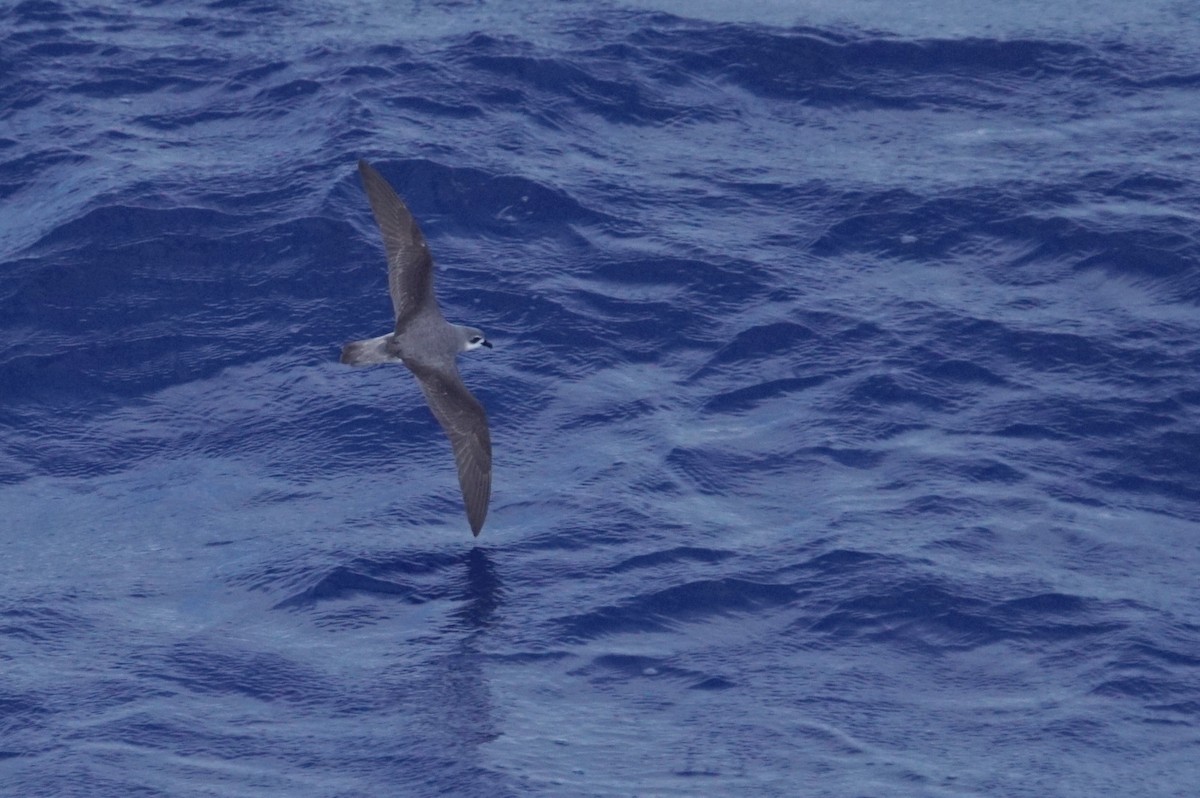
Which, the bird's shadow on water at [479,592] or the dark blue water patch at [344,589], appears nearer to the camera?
the bird's shadow on water at [479,592]

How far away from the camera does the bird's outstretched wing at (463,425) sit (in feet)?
62.2

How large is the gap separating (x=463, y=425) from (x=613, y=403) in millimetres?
2753

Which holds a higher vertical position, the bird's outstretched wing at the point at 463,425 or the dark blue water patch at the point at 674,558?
the bird's outstretched wing at the point at 463,425

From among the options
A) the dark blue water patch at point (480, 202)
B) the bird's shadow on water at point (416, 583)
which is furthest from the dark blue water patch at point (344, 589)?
the dark blue water patch at point (480, 202)

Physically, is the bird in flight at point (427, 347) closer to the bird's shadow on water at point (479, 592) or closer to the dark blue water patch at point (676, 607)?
the bird's shadow on water at point (479, 592)

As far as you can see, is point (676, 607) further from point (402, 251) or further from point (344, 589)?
point (402, 251)

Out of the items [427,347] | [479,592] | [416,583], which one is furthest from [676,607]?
[427,347]

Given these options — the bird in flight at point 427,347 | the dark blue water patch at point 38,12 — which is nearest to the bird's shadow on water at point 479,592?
the bird in flight at point 427,347

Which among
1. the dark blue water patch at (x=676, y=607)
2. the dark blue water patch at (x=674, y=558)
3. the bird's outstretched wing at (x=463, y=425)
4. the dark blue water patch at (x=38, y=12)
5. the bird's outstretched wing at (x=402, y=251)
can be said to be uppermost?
the dark blue water patch at (x=38, y=12)

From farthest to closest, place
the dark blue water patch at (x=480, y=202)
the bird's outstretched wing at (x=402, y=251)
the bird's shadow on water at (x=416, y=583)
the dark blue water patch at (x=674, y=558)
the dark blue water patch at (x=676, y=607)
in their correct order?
1. the dark blue water patch at (x=480, y=202)
2. the bird's outstretched wing at (x=402, y=251)
3. the dark blue water patch at (x=674, y=558)
4. the bird's shadow on water at (x=416, y=583)
5. the dark blue water patch at (x=676, y=607)

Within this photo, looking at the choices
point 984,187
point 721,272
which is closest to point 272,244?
point 721,272

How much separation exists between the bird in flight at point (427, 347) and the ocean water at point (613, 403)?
871mm

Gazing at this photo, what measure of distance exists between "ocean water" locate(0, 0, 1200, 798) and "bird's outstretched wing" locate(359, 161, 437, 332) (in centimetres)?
203

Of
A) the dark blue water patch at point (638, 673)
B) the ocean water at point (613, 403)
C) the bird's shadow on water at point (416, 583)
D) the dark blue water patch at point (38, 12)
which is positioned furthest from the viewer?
the dark blue water patch at point (38, 12)
